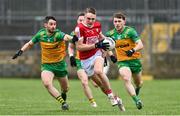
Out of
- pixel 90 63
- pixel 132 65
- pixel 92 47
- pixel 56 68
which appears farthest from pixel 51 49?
pixel 132 65

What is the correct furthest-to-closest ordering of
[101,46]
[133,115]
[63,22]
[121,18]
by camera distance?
[63,22] → [121,18] → [101,46] → [133,115]

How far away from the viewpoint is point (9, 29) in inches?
1407

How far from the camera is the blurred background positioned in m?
35.7

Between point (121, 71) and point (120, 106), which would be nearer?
point (120, 106)

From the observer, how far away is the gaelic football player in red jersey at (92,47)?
1645 centimetres

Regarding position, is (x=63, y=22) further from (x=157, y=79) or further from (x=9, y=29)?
(x=157, y=79)

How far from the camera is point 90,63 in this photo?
56.3ft

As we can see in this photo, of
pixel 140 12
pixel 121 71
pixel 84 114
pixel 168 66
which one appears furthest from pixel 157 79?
pixel 84 114

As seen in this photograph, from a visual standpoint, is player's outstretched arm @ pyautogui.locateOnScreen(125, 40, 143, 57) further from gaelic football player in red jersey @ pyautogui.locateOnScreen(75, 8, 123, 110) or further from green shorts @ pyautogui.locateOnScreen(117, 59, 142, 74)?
green shorts @ pyautogui.locateOnScreen(117, 59, 142, 74)

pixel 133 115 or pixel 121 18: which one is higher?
pixel 121 18

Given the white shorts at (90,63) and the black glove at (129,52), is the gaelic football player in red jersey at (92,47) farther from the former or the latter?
the black glove at (129,52)

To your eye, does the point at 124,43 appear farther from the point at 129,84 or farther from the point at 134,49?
the point at 129,84

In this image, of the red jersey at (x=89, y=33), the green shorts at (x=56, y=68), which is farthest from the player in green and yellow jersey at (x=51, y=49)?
the red jersey at (x=89, y=33)

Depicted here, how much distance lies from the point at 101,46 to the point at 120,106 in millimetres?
1389
